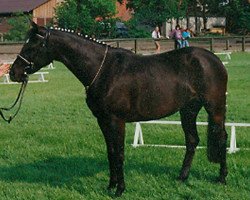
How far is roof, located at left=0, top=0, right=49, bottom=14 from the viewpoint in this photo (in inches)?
2762

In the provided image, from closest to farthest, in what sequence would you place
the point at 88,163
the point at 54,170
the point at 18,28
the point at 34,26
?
the point at 34,26
the point at 54,170
the point at 88,163
the point at 18,28

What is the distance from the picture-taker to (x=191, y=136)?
26.8 feet

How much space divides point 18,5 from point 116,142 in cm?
6804

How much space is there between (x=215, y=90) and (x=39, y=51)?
233cm

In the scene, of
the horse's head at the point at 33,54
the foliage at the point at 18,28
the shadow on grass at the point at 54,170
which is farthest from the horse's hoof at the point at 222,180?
the foliage at the point at 18,28

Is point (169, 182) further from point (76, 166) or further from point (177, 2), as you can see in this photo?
point (177, 2)

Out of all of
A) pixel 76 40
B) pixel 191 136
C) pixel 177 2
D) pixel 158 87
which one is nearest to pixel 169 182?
pixel 191 136

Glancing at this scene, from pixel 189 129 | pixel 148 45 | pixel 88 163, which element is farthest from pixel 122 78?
pixel 148 45

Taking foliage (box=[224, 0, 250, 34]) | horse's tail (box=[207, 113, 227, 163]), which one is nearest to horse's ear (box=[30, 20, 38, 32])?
horse's tail (box=[207, 113, 227, 163])

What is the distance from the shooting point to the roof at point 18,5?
70156mm

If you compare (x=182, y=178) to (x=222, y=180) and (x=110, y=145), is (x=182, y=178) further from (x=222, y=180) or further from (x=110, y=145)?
(x=110, y=145)

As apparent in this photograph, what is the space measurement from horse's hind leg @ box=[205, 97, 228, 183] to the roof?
208 ft

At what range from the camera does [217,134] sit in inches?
307

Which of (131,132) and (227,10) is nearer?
(131,132)
